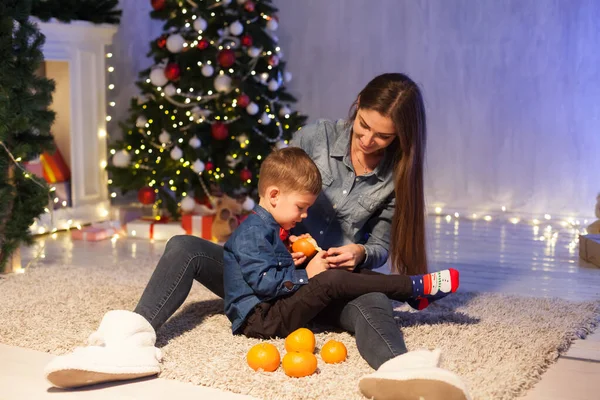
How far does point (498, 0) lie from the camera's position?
16.7ft

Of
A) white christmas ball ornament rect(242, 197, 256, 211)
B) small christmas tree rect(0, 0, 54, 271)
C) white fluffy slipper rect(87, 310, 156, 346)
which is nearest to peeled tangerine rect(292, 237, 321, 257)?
white fluffy slipper rect(87, 310, 156, 346)

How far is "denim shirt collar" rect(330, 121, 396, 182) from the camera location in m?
2.69

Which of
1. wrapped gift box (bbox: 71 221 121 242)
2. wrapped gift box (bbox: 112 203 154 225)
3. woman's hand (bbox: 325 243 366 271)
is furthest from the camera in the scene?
wrapped gift box (bbox: 112 203 154 225)

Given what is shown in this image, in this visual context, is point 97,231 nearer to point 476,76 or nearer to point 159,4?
point 159,4

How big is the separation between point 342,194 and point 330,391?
2.71ft

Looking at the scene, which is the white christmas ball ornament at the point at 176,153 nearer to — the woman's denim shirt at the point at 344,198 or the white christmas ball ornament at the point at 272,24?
the white christmas ball ornament at the point at 272,24

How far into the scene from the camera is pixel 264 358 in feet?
7.13

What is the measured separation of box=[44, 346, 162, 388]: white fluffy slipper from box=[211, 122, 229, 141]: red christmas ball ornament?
2.34 metres

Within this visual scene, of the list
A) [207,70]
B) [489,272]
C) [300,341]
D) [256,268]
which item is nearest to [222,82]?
[207,70]

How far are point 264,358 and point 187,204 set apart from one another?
93.7 inches

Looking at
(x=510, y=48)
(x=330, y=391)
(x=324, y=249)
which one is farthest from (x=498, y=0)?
(x=330, y=391)

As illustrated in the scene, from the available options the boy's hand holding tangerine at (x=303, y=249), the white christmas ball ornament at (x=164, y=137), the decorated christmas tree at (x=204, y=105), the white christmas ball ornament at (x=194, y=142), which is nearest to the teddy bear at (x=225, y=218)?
the decorated christmas tree at (x=204, y=105)

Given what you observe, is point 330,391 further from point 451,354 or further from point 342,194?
point 342,194

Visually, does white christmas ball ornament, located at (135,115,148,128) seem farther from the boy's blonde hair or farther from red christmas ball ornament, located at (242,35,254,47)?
the boy's blonde hair
